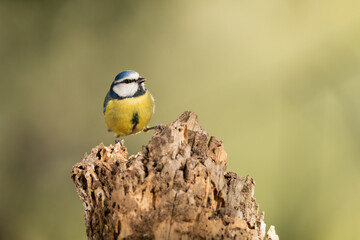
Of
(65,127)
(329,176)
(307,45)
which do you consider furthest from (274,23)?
→ (65,127)

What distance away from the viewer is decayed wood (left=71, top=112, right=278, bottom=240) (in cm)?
112

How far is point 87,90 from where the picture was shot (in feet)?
10.0

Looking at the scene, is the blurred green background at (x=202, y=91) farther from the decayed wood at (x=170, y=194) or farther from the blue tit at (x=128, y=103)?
the decayed wood at (x=170, y=194)

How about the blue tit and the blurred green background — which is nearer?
the blue tit

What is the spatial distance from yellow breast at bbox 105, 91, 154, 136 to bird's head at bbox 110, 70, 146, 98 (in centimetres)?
2

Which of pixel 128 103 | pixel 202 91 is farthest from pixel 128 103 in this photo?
pixel 202 91

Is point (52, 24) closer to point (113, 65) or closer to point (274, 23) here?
point (113, 65)

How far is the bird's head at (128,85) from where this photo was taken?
68.6 inches

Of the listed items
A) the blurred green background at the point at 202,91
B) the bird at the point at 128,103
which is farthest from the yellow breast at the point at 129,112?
the blurred green background at the point at 202,91

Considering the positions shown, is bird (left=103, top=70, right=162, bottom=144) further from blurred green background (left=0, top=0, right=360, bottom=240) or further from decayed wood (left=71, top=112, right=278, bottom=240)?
blurred green background (left=0, top=0, right=360, bottom=240)

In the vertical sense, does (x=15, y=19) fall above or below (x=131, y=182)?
above

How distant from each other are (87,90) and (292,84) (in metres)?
1.37

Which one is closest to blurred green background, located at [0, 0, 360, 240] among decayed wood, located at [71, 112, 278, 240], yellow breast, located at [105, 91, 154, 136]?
yellow breast, located at [105, 91, 154, 136]

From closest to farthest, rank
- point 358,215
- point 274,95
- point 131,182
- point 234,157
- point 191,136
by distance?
point 131,182 → point 191,136 → point 358,215 → point 234,157 → point 274,95
